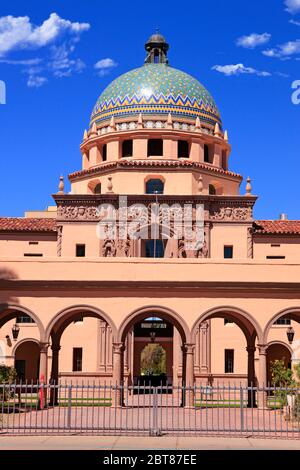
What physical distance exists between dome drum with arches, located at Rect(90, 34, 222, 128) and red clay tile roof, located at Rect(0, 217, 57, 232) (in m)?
8.81

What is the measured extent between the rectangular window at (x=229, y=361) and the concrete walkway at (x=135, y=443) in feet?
73.8

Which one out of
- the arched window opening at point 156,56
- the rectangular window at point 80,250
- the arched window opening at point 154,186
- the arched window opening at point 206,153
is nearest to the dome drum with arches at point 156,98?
the arched window opening at point 206,153

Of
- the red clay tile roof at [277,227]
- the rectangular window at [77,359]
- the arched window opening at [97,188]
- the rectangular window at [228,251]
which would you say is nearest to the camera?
the rectangular window at [77,359]

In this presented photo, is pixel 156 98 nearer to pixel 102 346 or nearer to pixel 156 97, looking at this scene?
pixel 156 97

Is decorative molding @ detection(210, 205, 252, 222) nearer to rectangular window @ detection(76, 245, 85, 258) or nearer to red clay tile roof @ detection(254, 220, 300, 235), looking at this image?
red clay tile roof @ detection(254, 220, 300, 235)

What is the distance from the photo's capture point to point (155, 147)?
47094 mm

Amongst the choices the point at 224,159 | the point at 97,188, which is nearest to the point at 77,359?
the point at 97,188

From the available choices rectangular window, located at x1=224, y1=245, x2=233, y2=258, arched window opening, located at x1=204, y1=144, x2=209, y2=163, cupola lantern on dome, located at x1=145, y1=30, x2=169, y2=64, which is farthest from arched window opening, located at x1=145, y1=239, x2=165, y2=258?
cupola lantern on dome, located at x1=145, y1=30, x2=169, y2=64

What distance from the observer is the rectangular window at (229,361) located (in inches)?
1567

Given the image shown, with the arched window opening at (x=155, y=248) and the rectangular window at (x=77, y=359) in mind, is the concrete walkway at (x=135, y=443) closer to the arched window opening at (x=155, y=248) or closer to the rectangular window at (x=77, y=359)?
the rectangular window at (x=77, y=359)

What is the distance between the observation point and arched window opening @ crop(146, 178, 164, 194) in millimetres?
44594

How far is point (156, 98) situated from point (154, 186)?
22.3 ft
